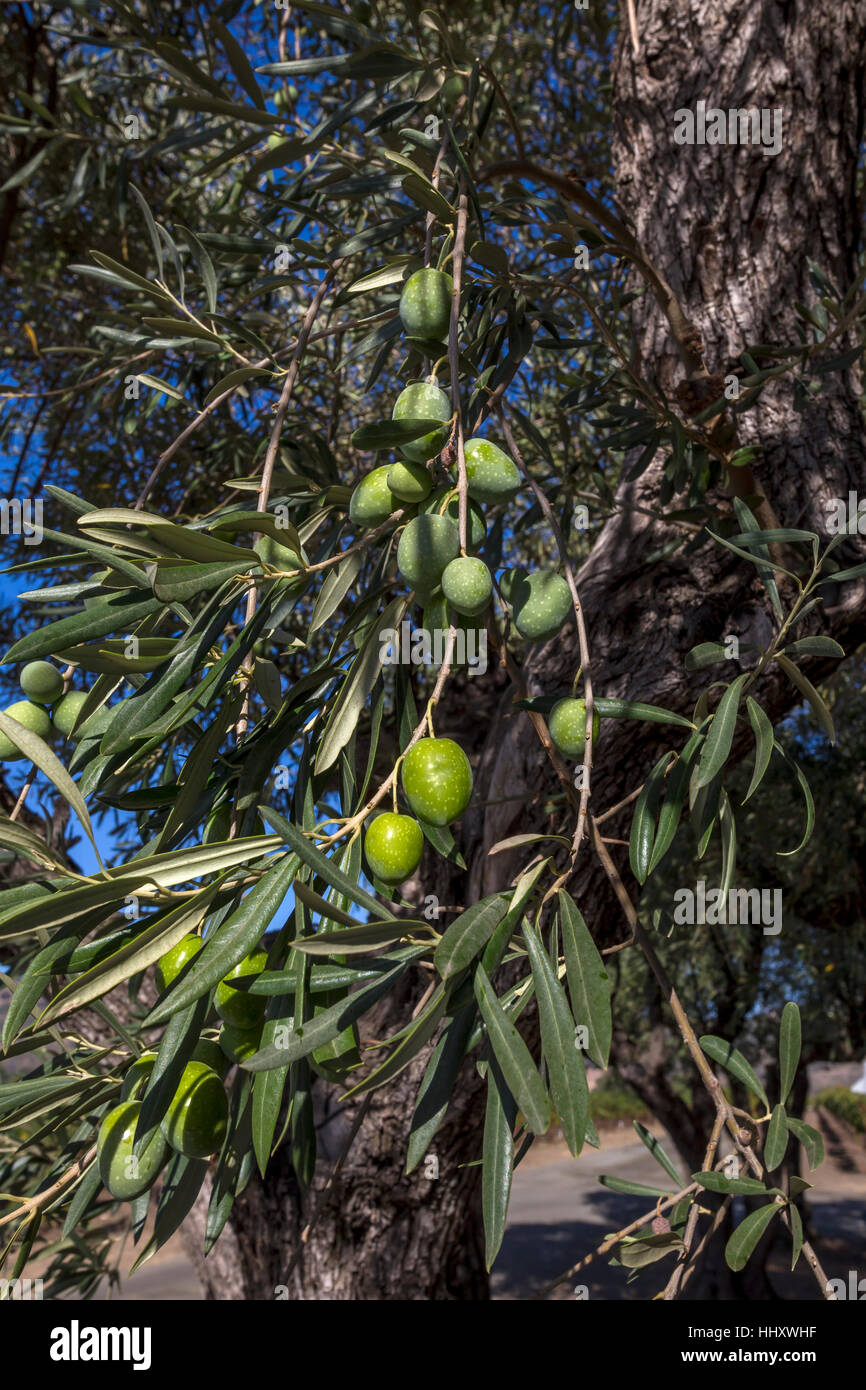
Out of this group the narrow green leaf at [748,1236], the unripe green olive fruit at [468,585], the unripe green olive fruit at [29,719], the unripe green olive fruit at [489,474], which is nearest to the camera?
the unripe green olive fruit at [468,585]

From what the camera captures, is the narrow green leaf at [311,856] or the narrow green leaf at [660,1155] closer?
the narrow green leaf at [311,856]

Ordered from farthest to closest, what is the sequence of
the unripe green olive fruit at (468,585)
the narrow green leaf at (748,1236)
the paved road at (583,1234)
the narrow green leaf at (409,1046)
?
1. the paved road at (583,1234)
2. the narrow green leaf at (748,1236)
3. the unripe green olive fruit at (468,585)
4. the narrow green leaf at (409,1046)

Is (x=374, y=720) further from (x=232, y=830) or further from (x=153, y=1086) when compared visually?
(x=153, y=1086)

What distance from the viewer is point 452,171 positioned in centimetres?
124

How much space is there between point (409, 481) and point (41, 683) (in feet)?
1.67

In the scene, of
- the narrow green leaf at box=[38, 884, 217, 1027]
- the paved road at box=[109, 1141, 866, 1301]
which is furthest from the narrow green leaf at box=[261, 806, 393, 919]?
the paved road at box=[109, 1141, 866, 1301]

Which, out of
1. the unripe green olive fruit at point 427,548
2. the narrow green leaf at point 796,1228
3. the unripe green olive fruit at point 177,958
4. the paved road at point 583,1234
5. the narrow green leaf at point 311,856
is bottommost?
the paved road at point 583,1234

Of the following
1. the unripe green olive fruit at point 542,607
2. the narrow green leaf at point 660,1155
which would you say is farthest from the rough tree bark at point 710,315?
the unripe green olive fruit at point 542,607

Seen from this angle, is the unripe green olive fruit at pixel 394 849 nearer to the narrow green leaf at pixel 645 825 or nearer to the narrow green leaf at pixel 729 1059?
the narrow green leaf at pixel 645 825

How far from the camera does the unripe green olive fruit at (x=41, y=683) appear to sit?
1103 mm

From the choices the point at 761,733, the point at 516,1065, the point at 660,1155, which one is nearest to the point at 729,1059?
the point at 660,1155

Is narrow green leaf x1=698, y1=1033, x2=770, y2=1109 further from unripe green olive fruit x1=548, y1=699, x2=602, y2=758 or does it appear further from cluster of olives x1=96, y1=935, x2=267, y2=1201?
cluster of olives x1=96, y1=935, x2=267, y2=1201

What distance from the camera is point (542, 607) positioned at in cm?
93
